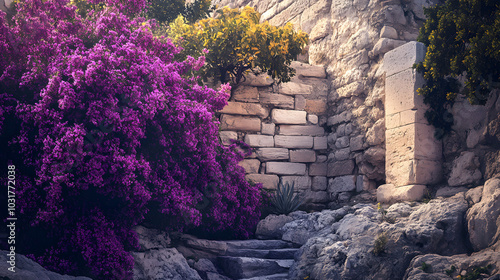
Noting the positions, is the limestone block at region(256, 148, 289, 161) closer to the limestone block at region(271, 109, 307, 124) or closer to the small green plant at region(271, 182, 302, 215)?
the limestone block at region(271, 109, 307, 124)

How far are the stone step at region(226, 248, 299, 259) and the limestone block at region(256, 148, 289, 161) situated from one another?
2064 mm

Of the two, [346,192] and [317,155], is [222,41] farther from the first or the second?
[346,192]

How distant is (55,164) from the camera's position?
4.27 metres

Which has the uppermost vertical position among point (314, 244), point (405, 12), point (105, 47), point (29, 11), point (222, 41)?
point (405, 12)

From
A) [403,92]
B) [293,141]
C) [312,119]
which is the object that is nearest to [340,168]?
[293,141]

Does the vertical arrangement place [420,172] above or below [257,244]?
above

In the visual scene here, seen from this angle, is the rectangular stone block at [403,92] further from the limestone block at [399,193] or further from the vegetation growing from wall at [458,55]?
the limestone block at [399,193]

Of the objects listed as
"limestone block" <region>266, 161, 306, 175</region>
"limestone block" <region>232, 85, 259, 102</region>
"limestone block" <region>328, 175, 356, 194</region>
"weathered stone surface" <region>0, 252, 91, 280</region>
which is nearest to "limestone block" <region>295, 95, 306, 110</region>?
"limestone block" <region>232, 85, 259, 102</region>

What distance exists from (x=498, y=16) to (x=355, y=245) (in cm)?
278

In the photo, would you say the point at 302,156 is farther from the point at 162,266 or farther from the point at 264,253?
the point at 162,266

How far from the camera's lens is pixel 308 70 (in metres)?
7.98

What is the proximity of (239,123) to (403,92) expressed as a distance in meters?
2.58

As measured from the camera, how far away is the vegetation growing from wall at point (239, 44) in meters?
7.05

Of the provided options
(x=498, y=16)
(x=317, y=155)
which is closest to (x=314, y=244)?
(x=317, y=155)
